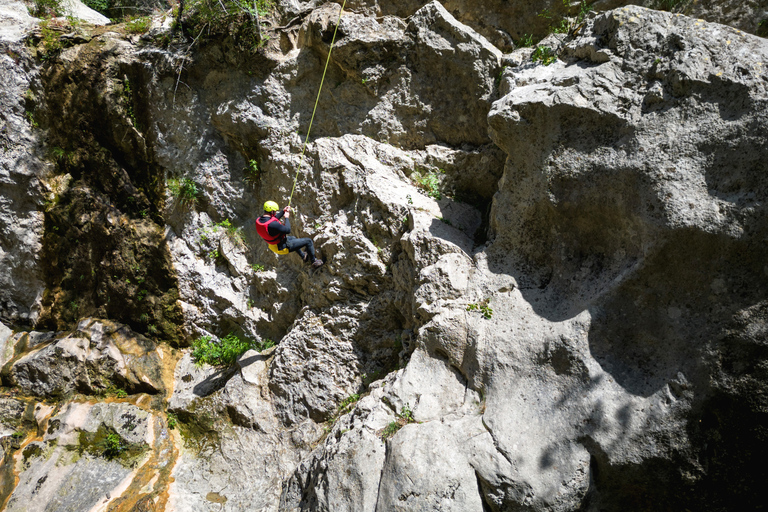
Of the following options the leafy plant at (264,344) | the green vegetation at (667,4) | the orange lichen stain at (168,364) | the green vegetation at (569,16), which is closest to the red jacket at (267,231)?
the leafy plant at (264,344)

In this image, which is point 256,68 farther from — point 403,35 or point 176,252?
point 176,252

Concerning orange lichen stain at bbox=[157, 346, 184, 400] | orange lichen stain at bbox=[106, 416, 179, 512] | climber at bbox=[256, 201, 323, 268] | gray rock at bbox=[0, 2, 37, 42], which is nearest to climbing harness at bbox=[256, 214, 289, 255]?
climber at bbox=[256, 201, 323, 268]

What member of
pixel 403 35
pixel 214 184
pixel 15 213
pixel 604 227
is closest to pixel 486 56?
pixel 403 35

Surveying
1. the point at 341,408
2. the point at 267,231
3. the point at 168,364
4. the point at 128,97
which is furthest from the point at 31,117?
the point at 341,408

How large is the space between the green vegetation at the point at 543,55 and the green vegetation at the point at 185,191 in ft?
19.0

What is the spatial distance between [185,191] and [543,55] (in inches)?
240

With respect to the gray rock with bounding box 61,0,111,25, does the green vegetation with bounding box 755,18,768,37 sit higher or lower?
higher

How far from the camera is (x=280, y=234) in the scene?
6.57 meters

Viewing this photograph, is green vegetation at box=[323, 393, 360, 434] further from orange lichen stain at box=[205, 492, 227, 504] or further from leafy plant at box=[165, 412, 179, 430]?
leafy plant at box=[165, 412, 179, 430]

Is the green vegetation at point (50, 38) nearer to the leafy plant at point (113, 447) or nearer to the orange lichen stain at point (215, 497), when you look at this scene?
the leafy plant at point (113, 447)

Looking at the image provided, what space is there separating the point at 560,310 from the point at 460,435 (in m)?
1.68

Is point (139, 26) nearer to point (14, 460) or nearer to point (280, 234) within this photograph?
point (280, 234)

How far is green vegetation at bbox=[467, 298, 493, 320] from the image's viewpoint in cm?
521

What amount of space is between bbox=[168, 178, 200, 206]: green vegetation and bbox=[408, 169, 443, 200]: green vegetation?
3904 mm
